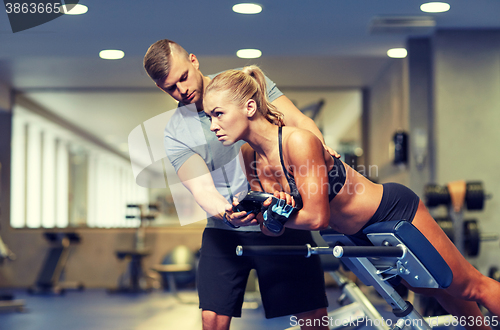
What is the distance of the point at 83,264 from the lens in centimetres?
605

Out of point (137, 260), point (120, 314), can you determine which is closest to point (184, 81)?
point (120, 314)

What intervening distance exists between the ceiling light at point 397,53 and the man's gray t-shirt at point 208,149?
3206 millimetres

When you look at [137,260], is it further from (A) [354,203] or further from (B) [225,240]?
(A) [354,203]

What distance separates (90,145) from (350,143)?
15.4 feet

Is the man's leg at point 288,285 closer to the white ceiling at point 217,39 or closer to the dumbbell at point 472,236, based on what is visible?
the white ceiling at point 217,39

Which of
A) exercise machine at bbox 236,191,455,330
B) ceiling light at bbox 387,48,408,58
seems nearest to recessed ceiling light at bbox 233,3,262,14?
ceiling light at bbox 387,48,408,58

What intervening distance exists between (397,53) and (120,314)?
3647 mm

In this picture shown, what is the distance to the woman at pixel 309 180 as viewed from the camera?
131cm

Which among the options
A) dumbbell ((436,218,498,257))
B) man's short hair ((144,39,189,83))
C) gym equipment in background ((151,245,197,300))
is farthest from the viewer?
gym equipment in background ((151,245,197,300))

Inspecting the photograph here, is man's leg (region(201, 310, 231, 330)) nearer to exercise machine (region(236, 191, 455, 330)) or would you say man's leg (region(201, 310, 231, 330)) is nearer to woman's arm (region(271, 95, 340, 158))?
exercise machine (region(236, 191, 455, 330))

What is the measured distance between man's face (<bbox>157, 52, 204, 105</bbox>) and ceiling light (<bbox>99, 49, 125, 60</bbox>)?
3.08m

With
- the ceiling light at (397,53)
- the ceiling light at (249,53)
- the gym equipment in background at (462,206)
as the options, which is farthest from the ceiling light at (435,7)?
the ceiling light at (249,53)

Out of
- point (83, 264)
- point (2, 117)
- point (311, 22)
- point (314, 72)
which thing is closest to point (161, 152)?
point (311, 22)

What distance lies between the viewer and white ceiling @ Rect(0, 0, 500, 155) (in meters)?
3.49
